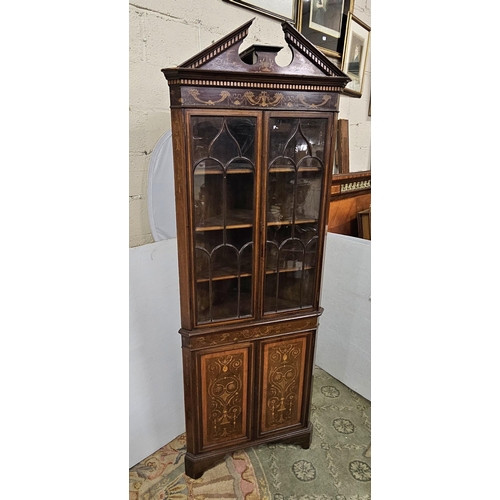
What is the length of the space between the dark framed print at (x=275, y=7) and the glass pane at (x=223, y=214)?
799 millimetres

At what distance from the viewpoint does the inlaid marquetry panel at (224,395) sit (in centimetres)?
153

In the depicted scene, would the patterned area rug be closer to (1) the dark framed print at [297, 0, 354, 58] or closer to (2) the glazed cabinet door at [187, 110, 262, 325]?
(2) the glazed cabinet door at [187, 110, 262, 325]

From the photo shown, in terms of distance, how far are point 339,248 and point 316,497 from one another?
128 centimetres

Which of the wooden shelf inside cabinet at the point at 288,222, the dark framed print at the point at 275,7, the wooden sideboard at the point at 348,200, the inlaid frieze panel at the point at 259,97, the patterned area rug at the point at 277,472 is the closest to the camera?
the inlaid frieze panel at the point at 259,97

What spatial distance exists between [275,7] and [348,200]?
1288 mm

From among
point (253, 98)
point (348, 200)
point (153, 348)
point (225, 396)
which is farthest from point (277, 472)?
point (348, 200)

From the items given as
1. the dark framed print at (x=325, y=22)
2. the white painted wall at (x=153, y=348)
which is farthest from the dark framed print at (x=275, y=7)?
the white painted wall at (x=153, y=348)

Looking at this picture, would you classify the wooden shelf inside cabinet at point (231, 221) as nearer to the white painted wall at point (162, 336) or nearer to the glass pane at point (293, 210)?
the glass pane at point (293, 210)

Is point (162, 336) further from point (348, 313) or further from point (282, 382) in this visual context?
point (348, 313)

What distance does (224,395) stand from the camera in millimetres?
1591

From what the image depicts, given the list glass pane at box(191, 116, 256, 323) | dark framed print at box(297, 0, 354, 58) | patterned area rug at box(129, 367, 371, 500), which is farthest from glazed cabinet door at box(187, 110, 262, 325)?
dark framed print at box(297, 0, 354, 58)
